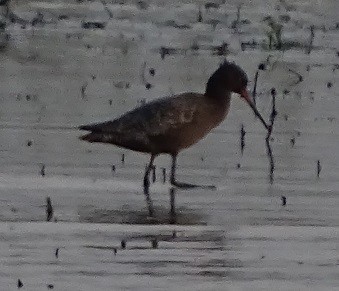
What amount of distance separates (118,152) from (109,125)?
1212mm

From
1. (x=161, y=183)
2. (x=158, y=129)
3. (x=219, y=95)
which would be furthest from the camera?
(x=219, y=95)

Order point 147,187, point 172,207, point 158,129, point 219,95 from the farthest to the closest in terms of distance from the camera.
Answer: point 219,95 → point 158,129 → point 147,187 → point 172,207

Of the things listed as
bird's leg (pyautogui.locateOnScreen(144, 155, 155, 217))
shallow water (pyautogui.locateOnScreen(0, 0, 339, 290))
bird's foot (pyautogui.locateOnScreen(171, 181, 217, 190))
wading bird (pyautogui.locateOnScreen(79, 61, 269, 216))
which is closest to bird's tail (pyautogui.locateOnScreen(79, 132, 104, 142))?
wading bird (pyautogui.locateOnScreen(79, 61, 269, 216))

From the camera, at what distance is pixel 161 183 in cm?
1183

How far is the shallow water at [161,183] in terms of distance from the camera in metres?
8.84

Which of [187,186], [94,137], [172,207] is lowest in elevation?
[172,207]

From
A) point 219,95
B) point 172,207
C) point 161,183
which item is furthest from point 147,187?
point 219,95

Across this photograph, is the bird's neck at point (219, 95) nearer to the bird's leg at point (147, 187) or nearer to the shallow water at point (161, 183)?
the shallow water at point (161, 183)

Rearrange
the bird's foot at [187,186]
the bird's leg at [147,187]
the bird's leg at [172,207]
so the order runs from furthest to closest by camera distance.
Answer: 1. the bird's foot at [187,186]
2. the bird's leg at [147,187]
3. the bird's leg at [172,207]

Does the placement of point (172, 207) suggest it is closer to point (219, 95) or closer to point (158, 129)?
point (158, 129)

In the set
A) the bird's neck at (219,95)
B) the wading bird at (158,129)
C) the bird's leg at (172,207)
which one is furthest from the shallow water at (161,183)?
the bird's neck at (219,95)

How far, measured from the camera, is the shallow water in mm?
8836

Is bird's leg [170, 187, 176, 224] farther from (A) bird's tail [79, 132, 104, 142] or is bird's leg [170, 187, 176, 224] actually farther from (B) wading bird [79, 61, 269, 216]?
(A) bird's tail [79, 132, 104, 142]

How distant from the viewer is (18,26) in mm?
25594
